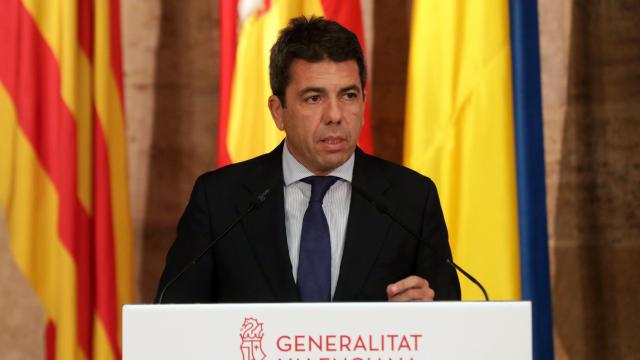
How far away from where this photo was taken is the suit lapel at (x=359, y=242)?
6.36 ft

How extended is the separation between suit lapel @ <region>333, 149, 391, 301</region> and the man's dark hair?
11.5 inches

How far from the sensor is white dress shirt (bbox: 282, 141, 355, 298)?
2.01 meters

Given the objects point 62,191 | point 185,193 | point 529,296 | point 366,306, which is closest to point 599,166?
point 529,296

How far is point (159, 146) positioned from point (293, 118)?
5.12 feet

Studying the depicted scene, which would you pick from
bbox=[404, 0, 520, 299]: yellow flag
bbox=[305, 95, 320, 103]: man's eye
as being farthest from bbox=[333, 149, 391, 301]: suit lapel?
bbox=[404, 0, 520, 299]: yellow flag

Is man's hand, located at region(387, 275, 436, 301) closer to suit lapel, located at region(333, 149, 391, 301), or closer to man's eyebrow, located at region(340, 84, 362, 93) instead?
suit lapel, located at region(333, 149, 391, 301)

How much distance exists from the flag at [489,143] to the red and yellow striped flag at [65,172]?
1.11 meters

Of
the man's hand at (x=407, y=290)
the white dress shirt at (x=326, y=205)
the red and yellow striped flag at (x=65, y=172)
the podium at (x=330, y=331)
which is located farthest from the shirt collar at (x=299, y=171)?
the red and yellow striped flag at (x=65, y=172)

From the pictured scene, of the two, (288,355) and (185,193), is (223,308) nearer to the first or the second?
(288,355)

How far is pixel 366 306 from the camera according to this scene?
1.38m

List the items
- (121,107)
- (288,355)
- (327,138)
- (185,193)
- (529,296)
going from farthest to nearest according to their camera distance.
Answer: (185,193)
(121,107)
(529,296)
(327,138)
(288,355)

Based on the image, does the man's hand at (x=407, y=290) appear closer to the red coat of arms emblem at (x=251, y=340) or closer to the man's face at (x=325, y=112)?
the red coat of arms emblem at (x=251, y=340)

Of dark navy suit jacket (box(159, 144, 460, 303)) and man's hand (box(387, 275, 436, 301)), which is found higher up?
dark navy suit jacket (box(159, 144, 460, 303))

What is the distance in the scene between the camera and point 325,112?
206 centimetres
